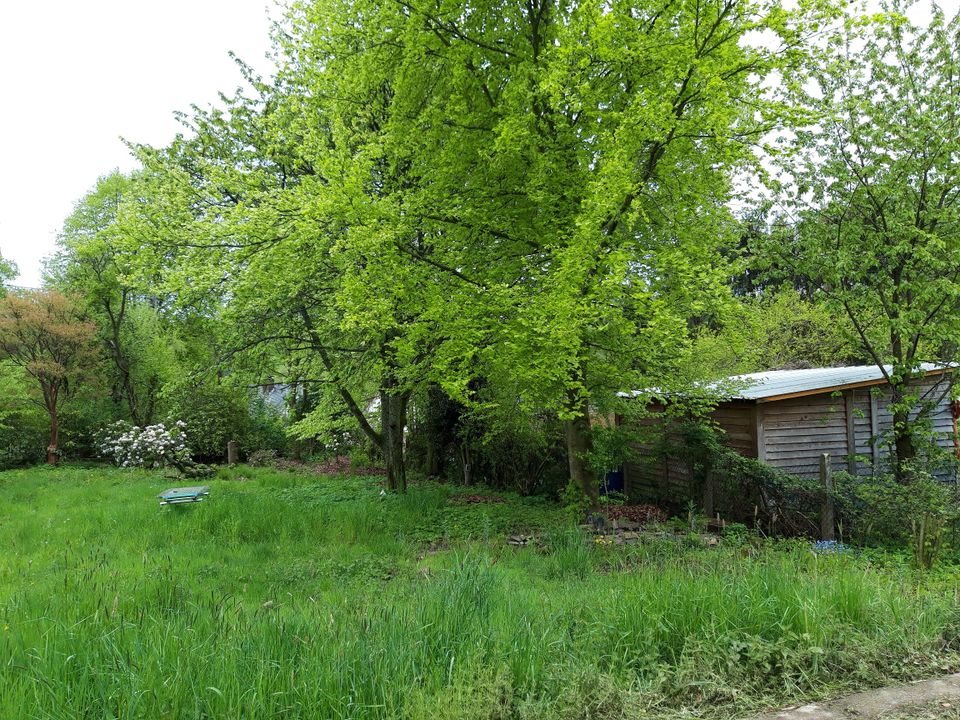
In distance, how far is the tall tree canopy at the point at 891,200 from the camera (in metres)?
8.07

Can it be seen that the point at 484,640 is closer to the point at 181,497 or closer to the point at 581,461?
the point at 581,461

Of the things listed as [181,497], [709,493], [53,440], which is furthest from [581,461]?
[53,440]

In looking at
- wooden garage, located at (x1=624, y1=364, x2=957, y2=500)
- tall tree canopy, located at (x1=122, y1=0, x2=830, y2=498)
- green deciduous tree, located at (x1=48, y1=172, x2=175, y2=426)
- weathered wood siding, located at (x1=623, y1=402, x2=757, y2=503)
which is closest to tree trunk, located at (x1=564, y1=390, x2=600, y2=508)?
tall tree canopy, located at (x1=122, y1=0, x2=830, y2=498)

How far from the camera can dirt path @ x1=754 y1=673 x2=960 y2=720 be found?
2758mm

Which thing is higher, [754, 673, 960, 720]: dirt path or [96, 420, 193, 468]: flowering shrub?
[96, 420, 193, 468]: flowering shrub

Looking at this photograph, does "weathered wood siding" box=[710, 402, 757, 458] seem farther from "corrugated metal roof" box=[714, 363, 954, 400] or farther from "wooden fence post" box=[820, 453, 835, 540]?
"wooden fence post" box=[820, 453, 835, 540]

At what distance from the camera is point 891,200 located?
8461mm

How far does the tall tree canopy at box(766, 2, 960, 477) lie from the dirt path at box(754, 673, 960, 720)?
6277 millimetres

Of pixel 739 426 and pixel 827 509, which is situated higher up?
pixel 739 426

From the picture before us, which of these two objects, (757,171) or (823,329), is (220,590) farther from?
(823,329)

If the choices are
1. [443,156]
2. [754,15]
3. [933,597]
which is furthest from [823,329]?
[933,597]

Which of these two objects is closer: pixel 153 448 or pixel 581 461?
pixel 581 461

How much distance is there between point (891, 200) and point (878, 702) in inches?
311

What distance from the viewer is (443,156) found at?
7953 millimetres
